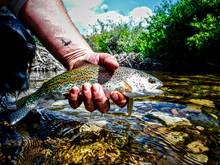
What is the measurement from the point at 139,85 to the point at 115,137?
2.07 ft

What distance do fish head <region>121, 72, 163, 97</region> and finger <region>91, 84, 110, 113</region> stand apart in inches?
7.4

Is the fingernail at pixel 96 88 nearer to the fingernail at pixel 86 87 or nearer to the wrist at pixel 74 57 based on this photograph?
the fingernail at pixel 86 87

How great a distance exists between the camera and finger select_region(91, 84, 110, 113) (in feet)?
9.67

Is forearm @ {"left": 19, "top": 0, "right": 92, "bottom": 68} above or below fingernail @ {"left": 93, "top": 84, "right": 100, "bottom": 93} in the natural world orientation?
above

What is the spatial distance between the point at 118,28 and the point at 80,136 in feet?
138

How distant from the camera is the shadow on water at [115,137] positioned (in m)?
2.81

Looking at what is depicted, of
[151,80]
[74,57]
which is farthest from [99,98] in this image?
[74,57]

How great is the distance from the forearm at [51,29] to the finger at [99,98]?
2.68 ft

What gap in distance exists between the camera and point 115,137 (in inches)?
134

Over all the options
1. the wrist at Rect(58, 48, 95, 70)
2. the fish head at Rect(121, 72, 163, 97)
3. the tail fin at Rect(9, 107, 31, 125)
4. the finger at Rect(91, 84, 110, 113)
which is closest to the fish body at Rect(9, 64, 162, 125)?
the fish head at Rect(121, 72, 163, 97)

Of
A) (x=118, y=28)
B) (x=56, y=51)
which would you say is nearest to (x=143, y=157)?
(x=56, y=51)

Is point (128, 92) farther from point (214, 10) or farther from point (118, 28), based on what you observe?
point (118, 28)

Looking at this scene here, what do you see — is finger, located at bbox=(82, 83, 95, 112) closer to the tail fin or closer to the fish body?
the fish body

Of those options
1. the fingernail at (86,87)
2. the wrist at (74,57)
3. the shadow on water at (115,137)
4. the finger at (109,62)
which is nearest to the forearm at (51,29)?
the wrist at (74,57)
